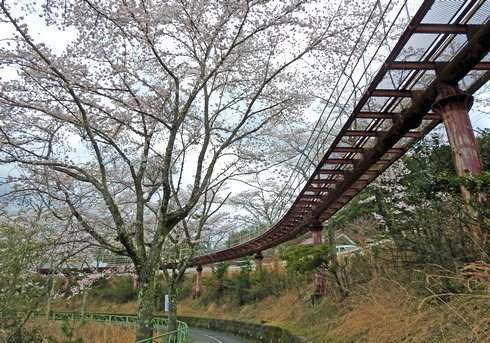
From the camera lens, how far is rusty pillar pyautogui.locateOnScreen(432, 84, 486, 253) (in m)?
5.85

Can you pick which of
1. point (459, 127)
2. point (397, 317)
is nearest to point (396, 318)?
point (397, 317)

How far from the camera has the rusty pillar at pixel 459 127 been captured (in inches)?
230

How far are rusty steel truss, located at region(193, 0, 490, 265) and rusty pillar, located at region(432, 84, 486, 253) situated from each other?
0.21 metres

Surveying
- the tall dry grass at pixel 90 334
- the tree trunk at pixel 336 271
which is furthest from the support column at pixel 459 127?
the tall dry grass at pixel 90 334

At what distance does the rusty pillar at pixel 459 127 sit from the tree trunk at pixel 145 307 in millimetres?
6323

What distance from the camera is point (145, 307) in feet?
25.6

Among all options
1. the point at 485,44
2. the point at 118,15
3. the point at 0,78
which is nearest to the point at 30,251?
the point at 0,78

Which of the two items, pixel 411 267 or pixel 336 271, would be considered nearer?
pixel 411 267

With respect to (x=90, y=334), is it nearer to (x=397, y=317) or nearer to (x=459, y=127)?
(x=397, y=317)

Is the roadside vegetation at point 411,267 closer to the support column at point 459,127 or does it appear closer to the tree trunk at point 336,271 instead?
the tree trunk at point 336,271

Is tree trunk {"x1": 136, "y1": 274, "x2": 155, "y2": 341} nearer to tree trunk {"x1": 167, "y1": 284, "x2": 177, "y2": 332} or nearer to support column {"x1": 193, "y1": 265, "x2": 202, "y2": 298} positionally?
tree trunk {"x1": 167, "y1": 284, "x2": 177, "y2": 332}

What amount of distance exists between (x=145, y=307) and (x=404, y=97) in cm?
676

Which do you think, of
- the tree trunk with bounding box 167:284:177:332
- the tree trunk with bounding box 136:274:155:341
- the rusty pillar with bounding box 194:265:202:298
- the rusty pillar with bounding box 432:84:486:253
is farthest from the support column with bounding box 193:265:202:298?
the rusty pillar with bounding box 432:84:486:253

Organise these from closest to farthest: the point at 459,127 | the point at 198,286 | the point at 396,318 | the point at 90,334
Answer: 1. the point at 396,318
2. the point at 459,127
3. the point at 90,334
4. the point at 198,286
